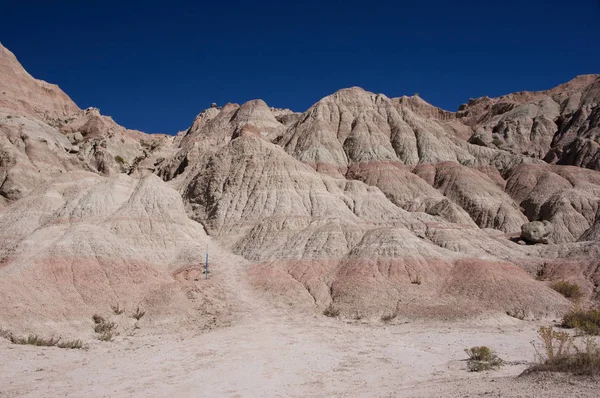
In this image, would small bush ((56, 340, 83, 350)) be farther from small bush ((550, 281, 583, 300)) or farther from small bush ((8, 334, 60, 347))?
small bush ((550, 281, 583, 300))

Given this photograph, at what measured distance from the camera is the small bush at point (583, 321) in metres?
23.2

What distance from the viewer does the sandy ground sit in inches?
577

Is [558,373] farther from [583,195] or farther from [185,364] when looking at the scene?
[583,195]

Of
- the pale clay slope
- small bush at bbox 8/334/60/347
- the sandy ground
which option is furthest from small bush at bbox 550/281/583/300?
small bush at bbox 8/334/60/347

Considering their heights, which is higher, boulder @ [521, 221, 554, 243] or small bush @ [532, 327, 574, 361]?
boulder @ [521, 221, 554, 243]

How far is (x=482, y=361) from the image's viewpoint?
59.2ft

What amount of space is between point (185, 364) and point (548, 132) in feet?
275

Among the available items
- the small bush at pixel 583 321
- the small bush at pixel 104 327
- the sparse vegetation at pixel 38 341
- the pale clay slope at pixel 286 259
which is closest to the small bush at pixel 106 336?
the small bush at pixel 104 327

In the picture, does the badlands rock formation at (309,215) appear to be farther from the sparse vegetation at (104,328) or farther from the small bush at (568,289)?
the small bush at (568,289)

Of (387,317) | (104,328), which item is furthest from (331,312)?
(104,328)

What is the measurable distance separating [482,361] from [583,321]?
995 cm

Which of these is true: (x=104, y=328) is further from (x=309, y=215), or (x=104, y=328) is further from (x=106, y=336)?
(x=309, y=215)

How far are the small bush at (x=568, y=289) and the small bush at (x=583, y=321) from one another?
14.2 feet

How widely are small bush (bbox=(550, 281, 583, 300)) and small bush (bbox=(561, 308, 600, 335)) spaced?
14.2 ft
